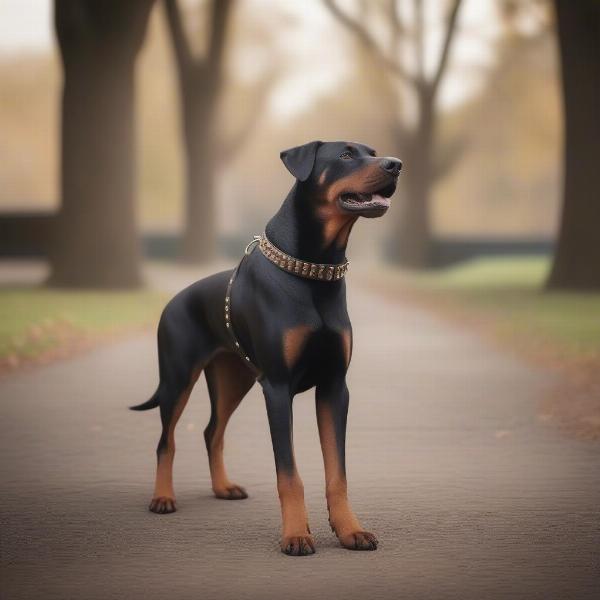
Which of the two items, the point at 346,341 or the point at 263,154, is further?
the point at 263,154

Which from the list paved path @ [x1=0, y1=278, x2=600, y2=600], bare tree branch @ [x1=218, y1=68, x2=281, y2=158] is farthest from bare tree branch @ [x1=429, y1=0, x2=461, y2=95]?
paved path @ [x1=0, y1=278, x2=600, y2=600]

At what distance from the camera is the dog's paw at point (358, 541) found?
18.4 ft

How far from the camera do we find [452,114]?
53750 mm

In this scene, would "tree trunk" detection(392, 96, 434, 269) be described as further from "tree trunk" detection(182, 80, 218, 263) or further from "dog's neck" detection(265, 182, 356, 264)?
"dog's neck" detection(265, 182, 356, 264)

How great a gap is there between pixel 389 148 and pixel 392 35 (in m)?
14.8

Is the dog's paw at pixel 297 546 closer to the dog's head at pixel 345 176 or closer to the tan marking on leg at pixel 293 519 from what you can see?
the tan marking on leg at pixel 293 519

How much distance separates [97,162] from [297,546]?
58.0 feet

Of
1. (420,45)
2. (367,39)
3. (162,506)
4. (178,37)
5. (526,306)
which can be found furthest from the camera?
(420,45)

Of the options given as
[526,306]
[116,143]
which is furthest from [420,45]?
[526,306]

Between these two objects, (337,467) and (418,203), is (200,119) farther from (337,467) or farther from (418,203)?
(337,467)

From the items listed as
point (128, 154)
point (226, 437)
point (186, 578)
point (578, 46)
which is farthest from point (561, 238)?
point (186, 578)

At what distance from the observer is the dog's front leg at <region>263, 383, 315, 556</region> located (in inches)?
218

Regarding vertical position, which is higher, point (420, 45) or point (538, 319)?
point (420, 45)

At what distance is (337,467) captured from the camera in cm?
573
